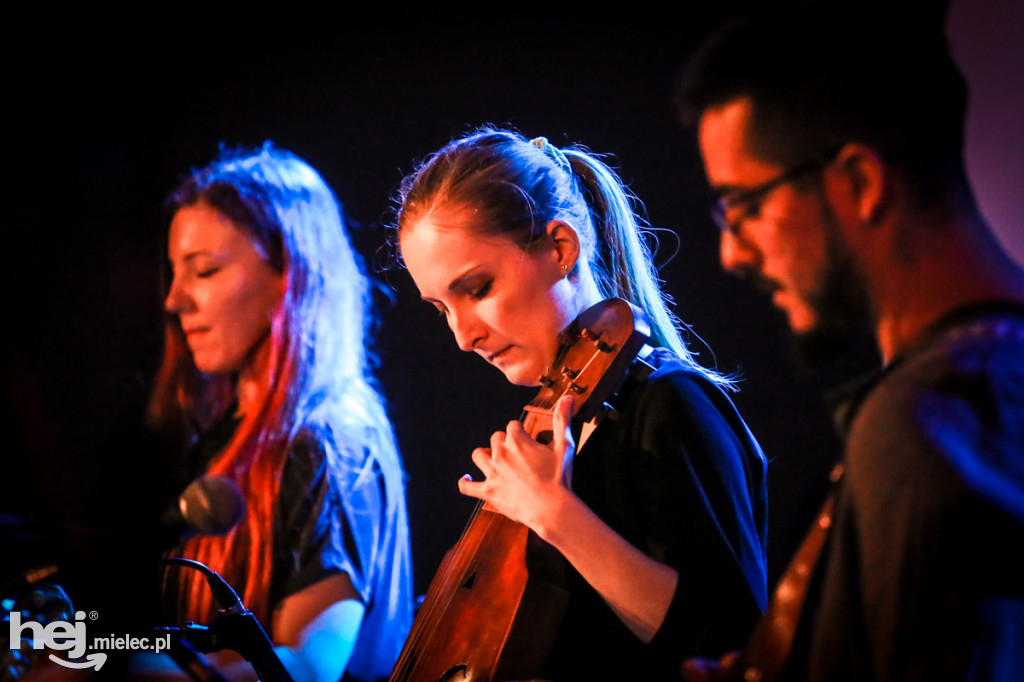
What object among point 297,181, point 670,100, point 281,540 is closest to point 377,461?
point 281,540

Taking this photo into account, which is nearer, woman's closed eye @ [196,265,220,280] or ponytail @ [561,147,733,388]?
ponytail @ [561,147,733,388]

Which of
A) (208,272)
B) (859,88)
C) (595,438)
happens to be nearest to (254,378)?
(208,272)

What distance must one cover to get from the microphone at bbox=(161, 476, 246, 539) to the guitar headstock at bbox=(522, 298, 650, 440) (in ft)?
1.86

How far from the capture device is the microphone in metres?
1.39

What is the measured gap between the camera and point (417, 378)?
8.98 ft

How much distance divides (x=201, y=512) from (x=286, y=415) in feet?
2.92

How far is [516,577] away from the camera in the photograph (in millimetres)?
1501

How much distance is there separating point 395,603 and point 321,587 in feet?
0.91

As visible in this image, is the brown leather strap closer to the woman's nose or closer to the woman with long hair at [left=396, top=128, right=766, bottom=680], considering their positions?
the woman with long hair at [left=396, top=128, right=766, bottom=680]

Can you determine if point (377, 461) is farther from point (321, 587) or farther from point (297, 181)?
point (297, 181)

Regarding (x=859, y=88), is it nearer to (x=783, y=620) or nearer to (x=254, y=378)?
(x=783, y=620)

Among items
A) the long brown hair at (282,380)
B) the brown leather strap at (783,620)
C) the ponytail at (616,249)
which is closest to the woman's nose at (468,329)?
the ponytail at (616,249)

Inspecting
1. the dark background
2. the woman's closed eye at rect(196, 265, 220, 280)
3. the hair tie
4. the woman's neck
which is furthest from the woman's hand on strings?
the woman's closed eye at rect(196, 265, 220, 280)

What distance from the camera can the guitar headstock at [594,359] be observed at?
5.13 feet
